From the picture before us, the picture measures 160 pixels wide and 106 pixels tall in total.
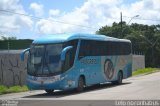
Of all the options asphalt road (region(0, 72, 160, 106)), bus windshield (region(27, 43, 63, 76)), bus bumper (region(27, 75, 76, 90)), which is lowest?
asphalt road (region(0, 72, 160, 106))

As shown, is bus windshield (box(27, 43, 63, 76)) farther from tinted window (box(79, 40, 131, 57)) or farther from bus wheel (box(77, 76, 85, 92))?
bus wheel (box(77, 76, 85, 92))

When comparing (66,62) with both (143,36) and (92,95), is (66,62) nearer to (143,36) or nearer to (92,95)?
(92,95)

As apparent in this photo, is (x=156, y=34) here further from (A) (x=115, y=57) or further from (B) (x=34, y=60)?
(B) (x=34, y=60)

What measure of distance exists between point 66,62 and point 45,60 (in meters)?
1.12

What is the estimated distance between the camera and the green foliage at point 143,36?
95.9 meters

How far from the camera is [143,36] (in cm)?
9406

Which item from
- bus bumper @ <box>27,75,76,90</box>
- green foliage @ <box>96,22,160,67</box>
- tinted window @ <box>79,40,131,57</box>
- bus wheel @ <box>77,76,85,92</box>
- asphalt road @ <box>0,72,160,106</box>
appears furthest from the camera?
green foliage @ <box>96,22,160,67</box>

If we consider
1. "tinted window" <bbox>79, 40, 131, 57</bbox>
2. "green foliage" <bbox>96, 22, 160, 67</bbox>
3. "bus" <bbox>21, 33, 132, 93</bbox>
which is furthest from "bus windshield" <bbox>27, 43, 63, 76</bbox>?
"green foliage" <bbox>96, 22, 160, 67</bbox>

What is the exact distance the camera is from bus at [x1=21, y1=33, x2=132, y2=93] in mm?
22797

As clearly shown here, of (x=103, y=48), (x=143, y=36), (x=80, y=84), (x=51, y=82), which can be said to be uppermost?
(x=143, y=36)

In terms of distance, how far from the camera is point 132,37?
3780 inches

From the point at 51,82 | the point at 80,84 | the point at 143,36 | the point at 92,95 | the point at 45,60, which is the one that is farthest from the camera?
the point at 143,36

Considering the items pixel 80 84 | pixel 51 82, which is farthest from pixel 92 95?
pixel 80 84

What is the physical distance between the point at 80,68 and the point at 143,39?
243 feet
